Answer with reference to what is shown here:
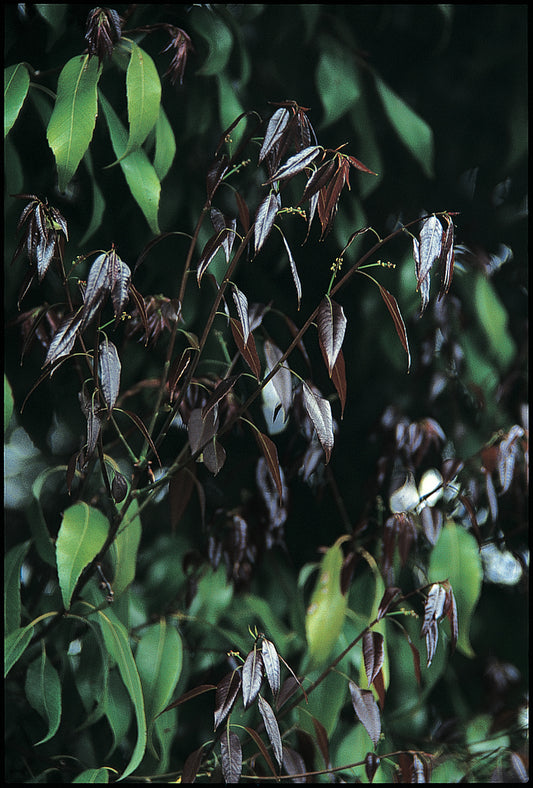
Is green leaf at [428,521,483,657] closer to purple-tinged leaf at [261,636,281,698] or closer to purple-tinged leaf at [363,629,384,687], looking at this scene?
purple-tinged leaf at [363,629,384,687]

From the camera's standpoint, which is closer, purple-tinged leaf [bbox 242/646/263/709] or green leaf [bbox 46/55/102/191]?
purple-tinged leaf [bbox 242/646/263/709]

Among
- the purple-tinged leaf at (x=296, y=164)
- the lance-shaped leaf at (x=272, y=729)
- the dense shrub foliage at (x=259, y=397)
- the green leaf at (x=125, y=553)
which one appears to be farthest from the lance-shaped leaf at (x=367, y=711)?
the purple-tinged leaf at (x=296, y=164)

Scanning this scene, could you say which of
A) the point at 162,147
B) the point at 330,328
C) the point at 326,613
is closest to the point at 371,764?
the point at 326,613

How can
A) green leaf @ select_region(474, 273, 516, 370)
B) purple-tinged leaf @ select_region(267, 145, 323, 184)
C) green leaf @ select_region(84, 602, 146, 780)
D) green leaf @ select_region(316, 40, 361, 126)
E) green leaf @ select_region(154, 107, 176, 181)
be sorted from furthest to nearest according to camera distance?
green leaf @ select_region(474, 273, 516, 370) → green leaf @ select_region(316, 40, 361, 126) → green leaf @ select_region(154, 107, 176, 181) → green leaf @ select_region(84, 602, 146, 780) → purple-tinged leaf @ select_region(267, 145, 323, 184)

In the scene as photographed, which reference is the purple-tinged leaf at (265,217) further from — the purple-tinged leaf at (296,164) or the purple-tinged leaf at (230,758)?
the purple-tinged leaf at (230,758)

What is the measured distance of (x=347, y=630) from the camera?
A: 0.78 metres

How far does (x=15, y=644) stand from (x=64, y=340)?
0.99ft

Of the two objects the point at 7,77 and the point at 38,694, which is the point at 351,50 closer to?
the point at 7,77

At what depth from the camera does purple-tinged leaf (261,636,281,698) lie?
0.50 metres

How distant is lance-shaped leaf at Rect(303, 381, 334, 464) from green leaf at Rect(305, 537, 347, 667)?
284 mm

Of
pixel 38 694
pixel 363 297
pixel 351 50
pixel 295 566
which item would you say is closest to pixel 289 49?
pixel 351 50

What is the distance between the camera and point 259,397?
0.82m

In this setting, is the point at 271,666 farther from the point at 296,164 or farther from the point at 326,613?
the point at 296,164

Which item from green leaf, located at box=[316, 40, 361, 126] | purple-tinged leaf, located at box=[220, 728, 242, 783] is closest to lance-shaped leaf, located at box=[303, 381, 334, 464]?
purple-tinged leaf, located at box=[220, 728, 242, 783]
